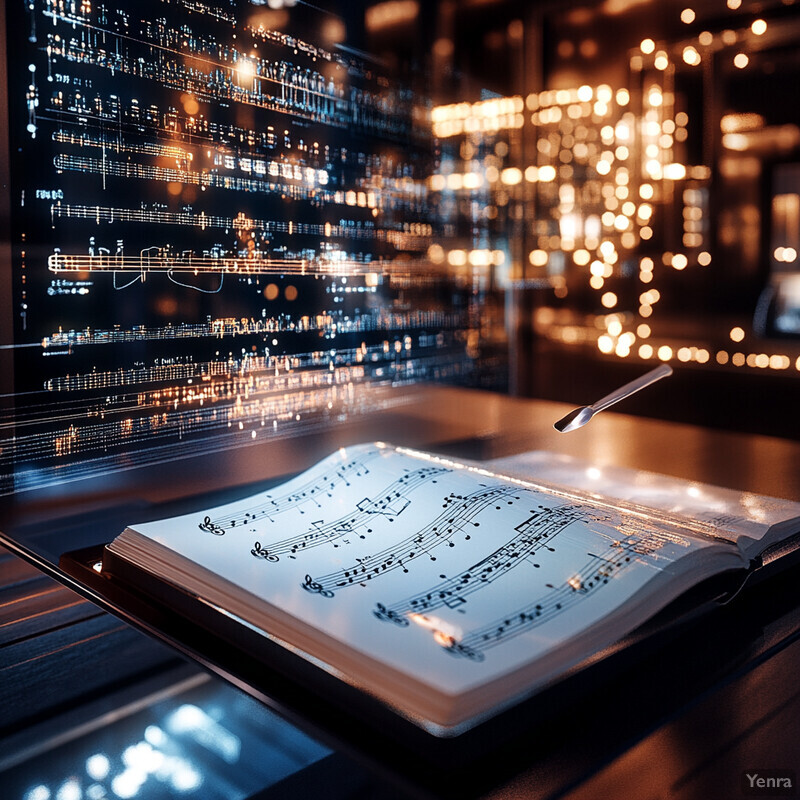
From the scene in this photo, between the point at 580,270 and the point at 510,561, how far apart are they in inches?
43.2

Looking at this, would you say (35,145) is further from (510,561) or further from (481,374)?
(481,374)

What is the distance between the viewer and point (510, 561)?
1.31 feet

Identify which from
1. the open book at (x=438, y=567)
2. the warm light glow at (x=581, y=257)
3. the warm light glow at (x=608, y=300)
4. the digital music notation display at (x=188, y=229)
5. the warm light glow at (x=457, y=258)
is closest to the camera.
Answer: the open book at (x=438, y=567)

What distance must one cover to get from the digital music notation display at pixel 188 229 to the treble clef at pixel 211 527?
0.15 metres

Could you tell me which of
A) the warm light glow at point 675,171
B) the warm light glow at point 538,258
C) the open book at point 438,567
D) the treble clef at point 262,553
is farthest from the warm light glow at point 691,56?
the treble clef at point 262,553

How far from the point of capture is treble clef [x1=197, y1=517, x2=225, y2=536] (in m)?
0.45

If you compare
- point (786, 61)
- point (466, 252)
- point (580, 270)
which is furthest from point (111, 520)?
point (786, 61)

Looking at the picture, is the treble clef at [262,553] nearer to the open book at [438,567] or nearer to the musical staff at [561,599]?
the open book at [438,567]

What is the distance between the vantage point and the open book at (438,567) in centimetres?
31

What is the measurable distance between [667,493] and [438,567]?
0.99 feet

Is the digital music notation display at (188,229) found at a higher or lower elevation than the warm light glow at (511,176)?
lower

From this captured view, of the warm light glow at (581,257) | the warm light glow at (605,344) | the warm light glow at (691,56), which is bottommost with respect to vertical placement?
the warm light glow at (605,344)

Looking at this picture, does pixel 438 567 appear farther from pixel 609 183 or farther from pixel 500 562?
pixel 609 183

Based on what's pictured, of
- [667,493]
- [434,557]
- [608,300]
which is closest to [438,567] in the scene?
[434,557]
